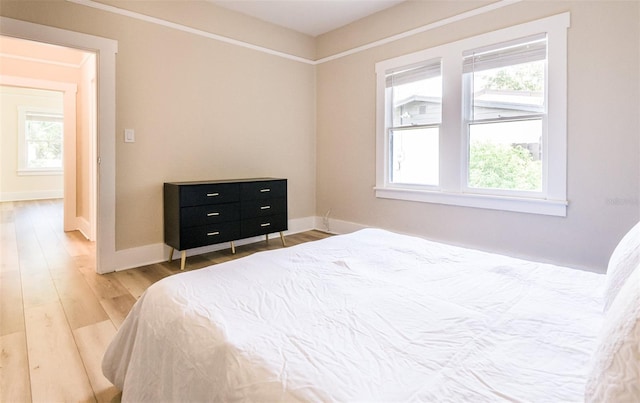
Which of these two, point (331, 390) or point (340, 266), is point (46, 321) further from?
point (331, 390)

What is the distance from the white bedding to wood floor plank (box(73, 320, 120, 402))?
0.17 m

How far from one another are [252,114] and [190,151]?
2.94ft

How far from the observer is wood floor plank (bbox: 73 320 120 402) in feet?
4.98

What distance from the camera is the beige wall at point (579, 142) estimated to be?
244cm

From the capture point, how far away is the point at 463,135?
3287 mm

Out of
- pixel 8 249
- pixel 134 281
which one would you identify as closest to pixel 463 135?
pixel 134 281

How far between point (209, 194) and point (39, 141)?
732 centimetres

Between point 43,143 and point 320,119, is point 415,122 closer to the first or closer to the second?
point 320,119

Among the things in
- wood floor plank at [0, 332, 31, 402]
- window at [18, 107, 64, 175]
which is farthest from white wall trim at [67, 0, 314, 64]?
window at [18, 107, 64, 175]

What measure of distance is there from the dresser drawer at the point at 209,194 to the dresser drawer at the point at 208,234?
0.24 metres

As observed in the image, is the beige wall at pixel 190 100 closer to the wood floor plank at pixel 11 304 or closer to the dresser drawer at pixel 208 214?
the dresser drawer at pixel 208 214

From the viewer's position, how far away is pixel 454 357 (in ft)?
2.77

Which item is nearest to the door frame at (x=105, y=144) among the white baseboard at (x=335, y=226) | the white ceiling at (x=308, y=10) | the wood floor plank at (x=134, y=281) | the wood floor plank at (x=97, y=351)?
the wood floor plank at (x=134, y=281)

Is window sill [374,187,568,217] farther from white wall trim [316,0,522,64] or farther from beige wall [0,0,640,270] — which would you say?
white wall trim [316,0,522,64]
